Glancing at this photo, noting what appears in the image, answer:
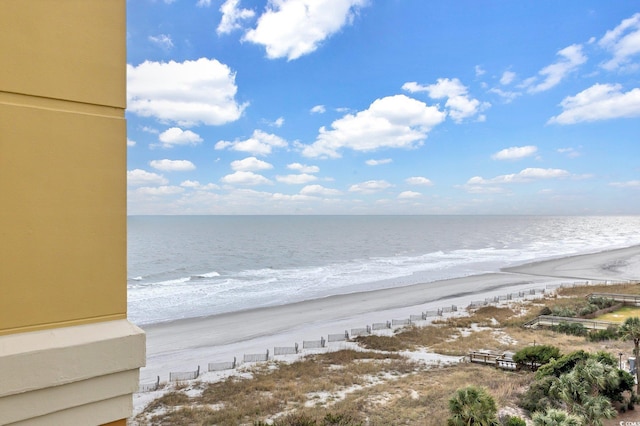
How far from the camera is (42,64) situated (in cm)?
166

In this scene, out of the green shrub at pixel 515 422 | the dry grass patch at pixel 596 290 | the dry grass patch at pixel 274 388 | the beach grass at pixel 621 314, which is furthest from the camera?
the dry grass patch at pixel 596 290

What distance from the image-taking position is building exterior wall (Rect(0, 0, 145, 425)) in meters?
1.57

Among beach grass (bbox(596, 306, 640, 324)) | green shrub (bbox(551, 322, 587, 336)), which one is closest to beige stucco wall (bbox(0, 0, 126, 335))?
green shrub (bbox(551, 322, 587, 336))

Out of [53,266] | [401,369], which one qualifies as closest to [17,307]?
[53,266]

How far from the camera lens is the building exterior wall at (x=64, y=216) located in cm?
157

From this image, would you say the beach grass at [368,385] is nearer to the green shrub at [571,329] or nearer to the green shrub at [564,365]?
the green shrub at [571,329]

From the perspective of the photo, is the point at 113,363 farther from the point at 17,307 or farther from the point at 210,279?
the point at 210,279

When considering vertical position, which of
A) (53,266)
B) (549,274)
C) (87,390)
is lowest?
(549,274)

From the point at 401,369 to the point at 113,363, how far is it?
1766cm

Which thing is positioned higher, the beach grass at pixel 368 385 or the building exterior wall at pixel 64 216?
the building exterior wall at pixel 64 216

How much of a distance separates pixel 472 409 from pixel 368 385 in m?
7.32

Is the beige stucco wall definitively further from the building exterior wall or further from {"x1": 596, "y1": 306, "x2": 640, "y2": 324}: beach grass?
{"x1": 596, "y1": 306, "x2": 640, "y2": 324}: beach grass

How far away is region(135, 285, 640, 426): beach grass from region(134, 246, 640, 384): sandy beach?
4017 mm

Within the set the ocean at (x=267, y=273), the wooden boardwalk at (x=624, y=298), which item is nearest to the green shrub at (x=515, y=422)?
the ocean at (x=267, y=273)
